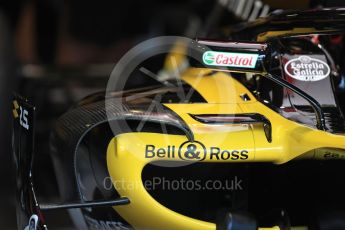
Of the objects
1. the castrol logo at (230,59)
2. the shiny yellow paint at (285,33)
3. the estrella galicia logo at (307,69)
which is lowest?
the estrella galicia logo at (307,69)

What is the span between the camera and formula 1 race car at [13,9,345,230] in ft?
3.92

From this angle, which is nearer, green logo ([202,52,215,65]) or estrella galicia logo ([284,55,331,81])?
green logo ([202,52,215,65])

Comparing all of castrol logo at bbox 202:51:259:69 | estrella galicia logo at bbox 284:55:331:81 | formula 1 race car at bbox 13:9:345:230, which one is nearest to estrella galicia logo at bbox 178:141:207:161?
formula 1 race car at bbox 13:9:345:230

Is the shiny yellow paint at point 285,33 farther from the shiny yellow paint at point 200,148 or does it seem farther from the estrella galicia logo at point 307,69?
the shiny yellow paint at point 200,148

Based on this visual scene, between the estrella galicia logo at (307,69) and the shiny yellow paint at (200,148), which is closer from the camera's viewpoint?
the shiny yellow paint at (200,148)

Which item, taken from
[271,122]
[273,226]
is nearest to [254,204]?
[273,226]

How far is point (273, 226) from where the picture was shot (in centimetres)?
128

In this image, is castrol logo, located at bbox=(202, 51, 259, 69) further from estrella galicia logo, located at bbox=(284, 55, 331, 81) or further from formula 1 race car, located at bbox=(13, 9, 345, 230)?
estrella galicia logo, located at bbox=(284, 55, 331, 81)

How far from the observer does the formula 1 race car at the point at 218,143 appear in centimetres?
120

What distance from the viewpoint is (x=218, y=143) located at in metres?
1.20

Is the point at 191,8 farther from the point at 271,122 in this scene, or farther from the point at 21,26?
the point at 271,122

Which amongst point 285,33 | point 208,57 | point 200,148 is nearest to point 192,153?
point 200,148

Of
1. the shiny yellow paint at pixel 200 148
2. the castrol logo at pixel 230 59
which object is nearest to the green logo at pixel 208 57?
the castrol logo at pixel 230 59

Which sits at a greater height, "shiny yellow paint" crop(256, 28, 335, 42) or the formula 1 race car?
"shiny yellow paint" crop(256, 28, 335, 42)
